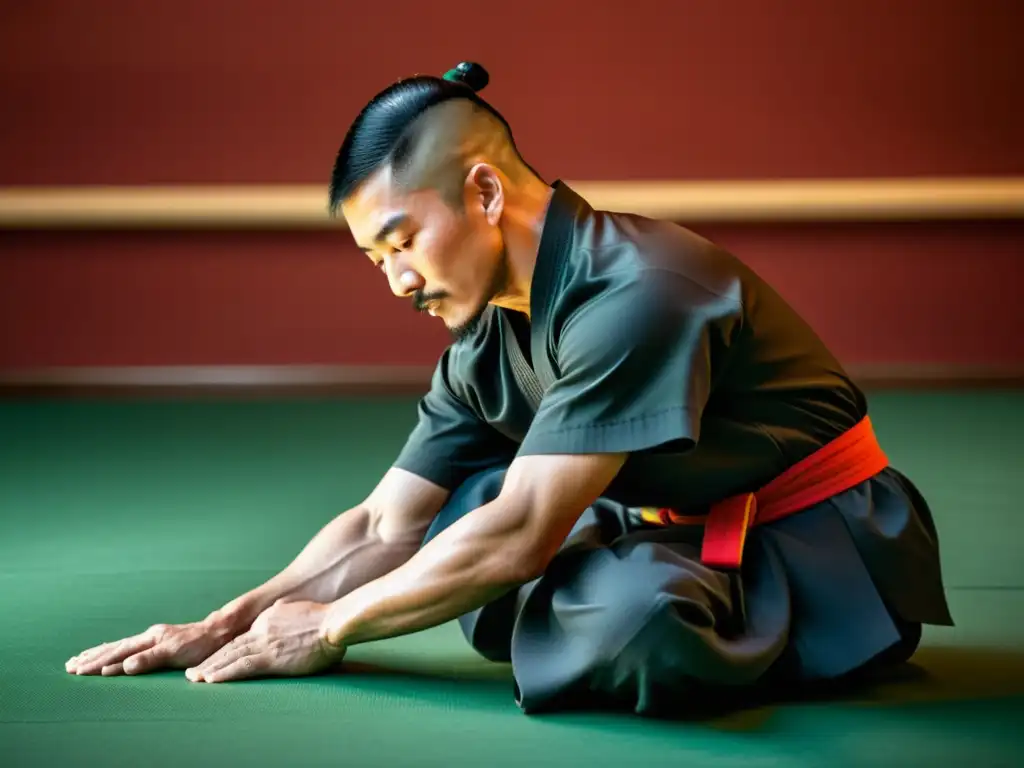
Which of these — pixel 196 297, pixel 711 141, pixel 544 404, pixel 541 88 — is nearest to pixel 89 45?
pixel 196 297

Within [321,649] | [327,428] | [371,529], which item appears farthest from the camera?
[327,428]

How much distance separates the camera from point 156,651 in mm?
2117

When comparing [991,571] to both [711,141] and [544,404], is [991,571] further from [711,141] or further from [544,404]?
[711,141]

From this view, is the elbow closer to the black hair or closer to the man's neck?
the man's neck

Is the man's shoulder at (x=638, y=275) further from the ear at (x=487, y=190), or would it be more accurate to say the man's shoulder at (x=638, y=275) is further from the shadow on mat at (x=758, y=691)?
the shadow on mat at (x=758, y=691)

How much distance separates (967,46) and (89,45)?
3211 millimetres

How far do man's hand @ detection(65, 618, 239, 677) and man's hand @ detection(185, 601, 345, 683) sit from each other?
0.04 metres

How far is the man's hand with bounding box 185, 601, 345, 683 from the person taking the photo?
208 cm

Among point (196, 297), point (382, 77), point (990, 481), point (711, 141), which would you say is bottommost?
point (990, 481)

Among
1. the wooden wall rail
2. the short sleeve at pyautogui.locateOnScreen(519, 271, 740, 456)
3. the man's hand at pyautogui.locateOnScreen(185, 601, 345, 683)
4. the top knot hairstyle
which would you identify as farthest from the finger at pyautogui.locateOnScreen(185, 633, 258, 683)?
the wooden wall rail

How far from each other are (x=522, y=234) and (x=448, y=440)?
0.43 metres

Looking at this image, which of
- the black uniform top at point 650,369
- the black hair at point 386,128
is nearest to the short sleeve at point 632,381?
the black uniform top at point 650,369

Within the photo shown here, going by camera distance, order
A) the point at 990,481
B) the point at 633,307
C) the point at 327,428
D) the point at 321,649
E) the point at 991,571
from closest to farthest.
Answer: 1. the point at 633,307
2. the point at 321,649
3. the point at 991,571
4. the point at 990,481
5. the point at 327,428

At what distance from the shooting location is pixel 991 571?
2.80m
